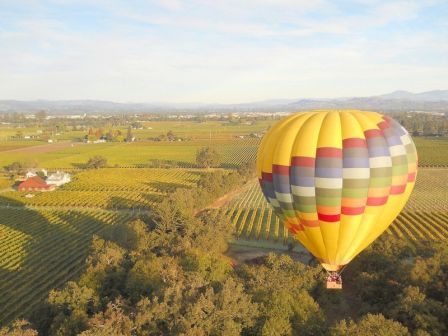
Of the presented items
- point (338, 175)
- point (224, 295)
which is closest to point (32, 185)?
point (224, 295)

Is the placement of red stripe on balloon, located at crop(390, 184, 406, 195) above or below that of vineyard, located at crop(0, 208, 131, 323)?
above

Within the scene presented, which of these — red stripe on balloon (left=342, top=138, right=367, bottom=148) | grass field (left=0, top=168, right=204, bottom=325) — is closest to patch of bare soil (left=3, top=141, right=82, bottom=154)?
grass field (left=0, top=168, right=204, bottom=325)

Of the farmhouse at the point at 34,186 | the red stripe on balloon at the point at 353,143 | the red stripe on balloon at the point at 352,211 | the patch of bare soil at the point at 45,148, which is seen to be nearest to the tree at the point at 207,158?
the farmhouse at the point at 34,186

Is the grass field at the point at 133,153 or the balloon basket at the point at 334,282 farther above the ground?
the balloon basket at the point at 334,282

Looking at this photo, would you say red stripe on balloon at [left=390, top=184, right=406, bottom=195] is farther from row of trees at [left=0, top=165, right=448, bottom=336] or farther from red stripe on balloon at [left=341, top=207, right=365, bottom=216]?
row of trees at [left=0, top=165, right=448, bottom=336]

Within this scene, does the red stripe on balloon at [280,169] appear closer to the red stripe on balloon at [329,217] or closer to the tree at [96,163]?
the red stripe on balloon at [329,217]

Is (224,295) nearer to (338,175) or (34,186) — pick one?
(338,175)
